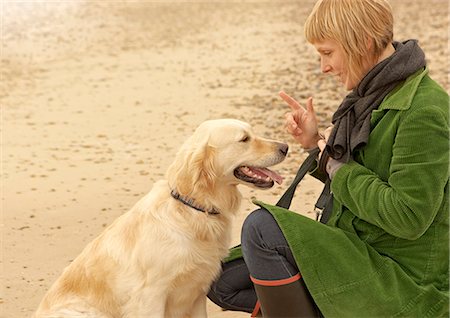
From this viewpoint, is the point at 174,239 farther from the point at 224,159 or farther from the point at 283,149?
the point at 283,149

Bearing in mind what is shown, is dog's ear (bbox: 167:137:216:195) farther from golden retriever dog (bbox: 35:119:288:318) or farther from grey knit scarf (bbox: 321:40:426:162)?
grey knit scarf (bbox: 321:40:426:162)

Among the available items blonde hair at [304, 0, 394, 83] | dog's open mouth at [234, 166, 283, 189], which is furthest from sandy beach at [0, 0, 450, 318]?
blonde hair at [304, 0, 394, 83]

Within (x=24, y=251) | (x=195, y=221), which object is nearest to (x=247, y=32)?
(x=24, y=251)

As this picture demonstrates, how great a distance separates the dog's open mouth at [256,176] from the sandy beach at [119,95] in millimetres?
1017

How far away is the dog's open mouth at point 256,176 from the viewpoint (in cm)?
393

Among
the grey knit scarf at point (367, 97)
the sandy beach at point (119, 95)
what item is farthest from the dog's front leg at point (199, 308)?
the grey knit scarf at point (367, 97)

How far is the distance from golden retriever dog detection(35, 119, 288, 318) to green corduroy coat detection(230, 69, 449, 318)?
0.49m

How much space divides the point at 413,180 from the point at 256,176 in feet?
3.13

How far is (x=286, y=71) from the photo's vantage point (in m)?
12.3

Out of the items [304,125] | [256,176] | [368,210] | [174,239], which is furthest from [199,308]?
[368,210]

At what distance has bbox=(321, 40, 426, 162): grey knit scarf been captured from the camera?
3.36 metres

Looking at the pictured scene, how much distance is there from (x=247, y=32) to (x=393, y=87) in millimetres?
13486

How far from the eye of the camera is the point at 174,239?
12.6 ft


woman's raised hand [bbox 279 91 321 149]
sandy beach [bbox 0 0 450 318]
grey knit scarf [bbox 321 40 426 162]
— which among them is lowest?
sandy beach [bbox 0 0 450 318]
